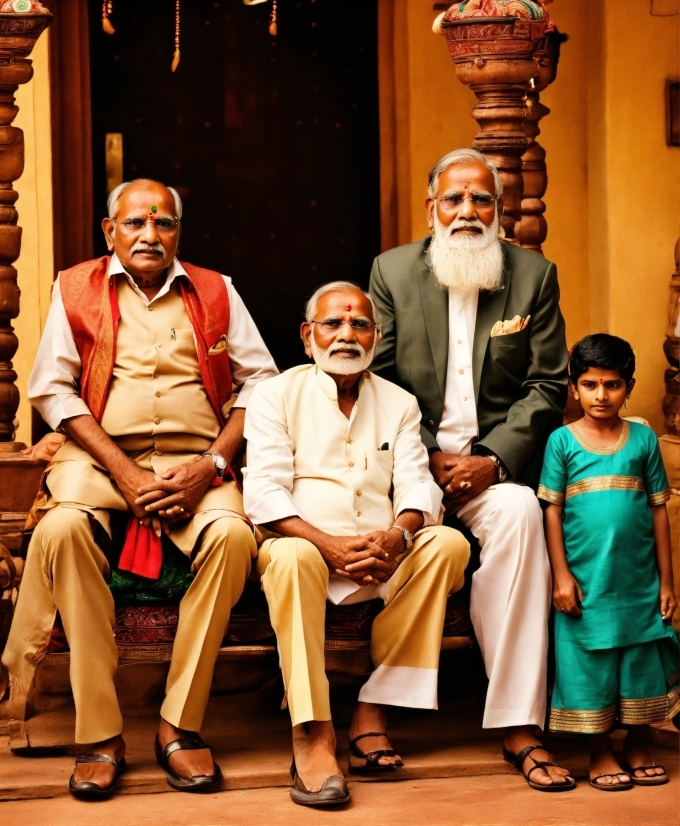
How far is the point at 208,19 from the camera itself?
24.7 feet

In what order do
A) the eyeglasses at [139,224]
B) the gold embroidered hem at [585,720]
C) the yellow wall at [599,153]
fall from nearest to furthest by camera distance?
the gold embroidered hem at [585,720] → the eyeglasses at [139,224] → the yellow wall at [599,153]

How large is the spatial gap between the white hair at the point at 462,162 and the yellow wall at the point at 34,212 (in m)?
2.42

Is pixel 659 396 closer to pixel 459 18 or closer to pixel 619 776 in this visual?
pixel 459 18

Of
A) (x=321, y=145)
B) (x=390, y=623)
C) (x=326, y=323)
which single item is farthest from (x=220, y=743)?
(x=321, y=145)

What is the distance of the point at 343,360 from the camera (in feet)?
16.3

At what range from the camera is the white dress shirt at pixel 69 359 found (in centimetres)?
505

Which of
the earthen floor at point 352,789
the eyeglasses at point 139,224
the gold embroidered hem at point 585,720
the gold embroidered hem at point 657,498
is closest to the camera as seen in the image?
the earthen floor at point 352,789

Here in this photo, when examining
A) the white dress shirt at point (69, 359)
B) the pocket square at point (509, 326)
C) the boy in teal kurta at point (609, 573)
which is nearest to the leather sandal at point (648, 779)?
the boy in teal kurta at point (609, 573)

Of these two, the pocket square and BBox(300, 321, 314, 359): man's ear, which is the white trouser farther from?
BBox(300, 321, 314, 359): man's ear

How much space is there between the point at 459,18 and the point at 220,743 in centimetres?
281

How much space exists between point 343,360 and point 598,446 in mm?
889

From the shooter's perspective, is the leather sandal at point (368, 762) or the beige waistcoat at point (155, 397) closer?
the leather sandal at point (368, 762)

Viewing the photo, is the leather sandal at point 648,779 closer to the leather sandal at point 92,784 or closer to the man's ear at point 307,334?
the leather sandal at point 92,784

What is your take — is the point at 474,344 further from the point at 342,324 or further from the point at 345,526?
the point at 345,526
